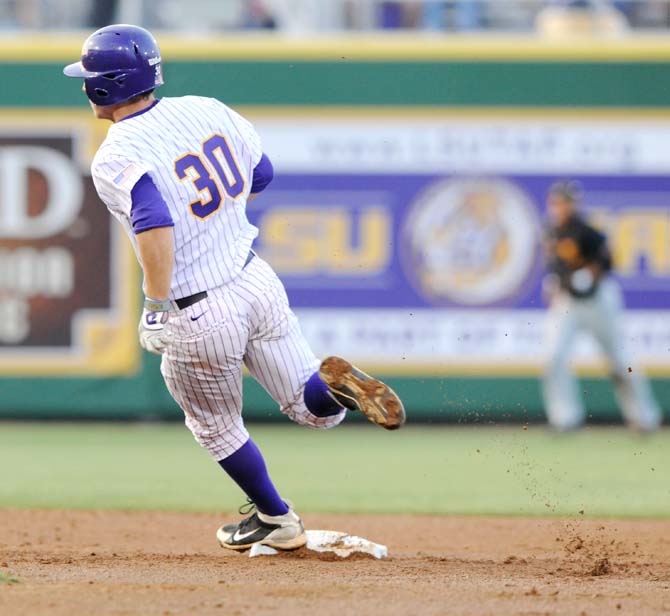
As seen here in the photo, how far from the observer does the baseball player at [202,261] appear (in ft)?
15.6

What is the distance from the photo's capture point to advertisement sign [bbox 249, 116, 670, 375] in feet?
36.2

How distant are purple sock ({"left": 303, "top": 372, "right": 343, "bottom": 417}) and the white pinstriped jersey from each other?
→ 52 cm

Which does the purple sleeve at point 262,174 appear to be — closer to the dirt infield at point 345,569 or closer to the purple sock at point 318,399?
the purple sock at point 318,399

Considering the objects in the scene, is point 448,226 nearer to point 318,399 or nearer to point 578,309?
point 578,309

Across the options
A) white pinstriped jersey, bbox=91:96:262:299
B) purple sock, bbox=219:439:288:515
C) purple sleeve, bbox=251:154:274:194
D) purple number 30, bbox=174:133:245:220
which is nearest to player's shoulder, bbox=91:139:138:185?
white pinstriped jersey, bbox=91:96:262:299

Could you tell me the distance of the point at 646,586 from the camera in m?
4.67

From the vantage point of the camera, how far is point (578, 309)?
1034 cm

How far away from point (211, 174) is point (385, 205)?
628cm

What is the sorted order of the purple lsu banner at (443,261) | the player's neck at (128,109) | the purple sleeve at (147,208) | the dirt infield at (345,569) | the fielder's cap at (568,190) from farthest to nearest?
the purple lsu banner at (443,261)
the fielder's cap at (568,190)
the player's neck at (128,109)
the purple sleeve at (147,208)
the dirt infield at (345,569)

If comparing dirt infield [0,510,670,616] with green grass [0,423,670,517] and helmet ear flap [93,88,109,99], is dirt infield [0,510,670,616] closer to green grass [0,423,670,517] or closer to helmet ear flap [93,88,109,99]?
green grass [0,423,670,517]

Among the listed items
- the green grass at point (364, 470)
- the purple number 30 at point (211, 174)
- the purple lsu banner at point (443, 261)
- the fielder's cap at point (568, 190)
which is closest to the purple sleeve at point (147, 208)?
the purple number 30 at point (211, 174)

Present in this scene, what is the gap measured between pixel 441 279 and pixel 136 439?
2.83 metres

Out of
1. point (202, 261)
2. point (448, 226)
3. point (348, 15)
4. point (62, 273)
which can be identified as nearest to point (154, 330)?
point (202, 261)

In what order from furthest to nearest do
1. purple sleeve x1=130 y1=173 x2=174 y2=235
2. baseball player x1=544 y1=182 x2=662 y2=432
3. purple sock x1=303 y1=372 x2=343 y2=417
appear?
baseball player x1=544 y1=182 x2=662 y2=432 < purple sock x1=303 y1=372 x2=343 y2=417 < purple sleeve x1=130 y1=173 x2=174 y2=235
